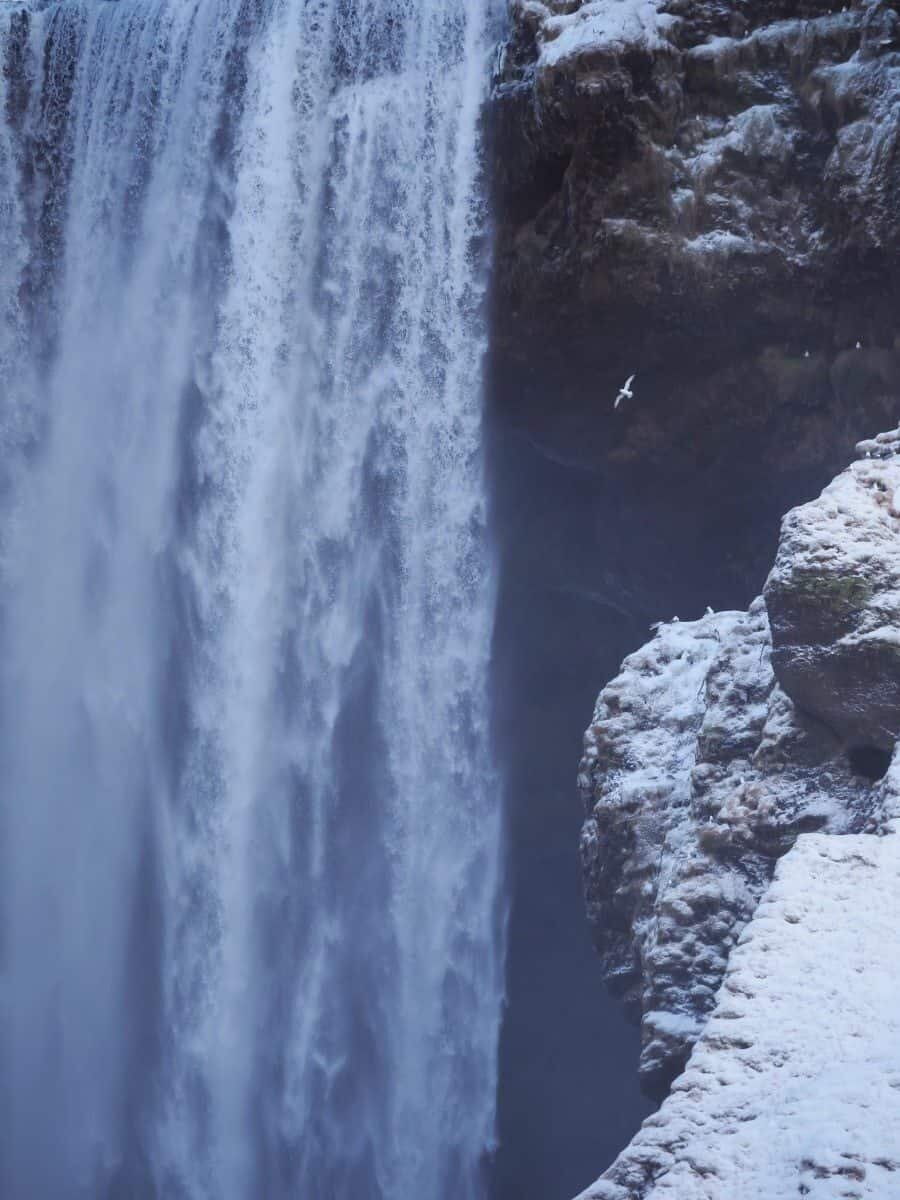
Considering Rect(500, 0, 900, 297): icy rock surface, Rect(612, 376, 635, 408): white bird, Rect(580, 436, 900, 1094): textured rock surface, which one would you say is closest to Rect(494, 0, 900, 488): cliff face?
Rect(500, 0, 900, 297): icy rock surface

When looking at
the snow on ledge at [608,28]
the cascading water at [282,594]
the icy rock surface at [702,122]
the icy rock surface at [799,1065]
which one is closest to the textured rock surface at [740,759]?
the icy rock surface at [799,1065]

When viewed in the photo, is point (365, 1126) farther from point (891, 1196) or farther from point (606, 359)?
point (891, 1196)

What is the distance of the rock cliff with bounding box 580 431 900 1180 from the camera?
9.09 meters

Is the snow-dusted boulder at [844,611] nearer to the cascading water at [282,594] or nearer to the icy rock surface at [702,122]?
the icy rock surface at [702,122]

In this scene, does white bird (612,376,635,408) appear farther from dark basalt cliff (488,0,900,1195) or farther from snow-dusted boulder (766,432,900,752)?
snow-dusted boulder (766,432,900,752)

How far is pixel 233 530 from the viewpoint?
17922mm

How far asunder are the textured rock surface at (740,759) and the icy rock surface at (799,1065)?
1.13 m

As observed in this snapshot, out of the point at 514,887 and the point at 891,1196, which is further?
the point at 514,887

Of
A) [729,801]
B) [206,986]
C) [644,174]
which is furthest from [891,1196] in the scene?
[206,986]

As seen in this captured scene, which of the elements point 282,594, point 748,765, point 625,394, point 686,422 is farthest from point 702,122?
point 748,765

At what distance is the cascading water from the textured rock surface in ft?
20.9

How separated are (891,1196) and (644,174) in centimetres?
1181

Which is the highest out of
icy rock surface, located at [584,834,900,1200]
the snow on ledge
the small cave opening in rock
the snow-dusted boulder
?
the snow on ledge

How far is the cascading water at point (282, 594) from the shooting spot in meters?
17.3
